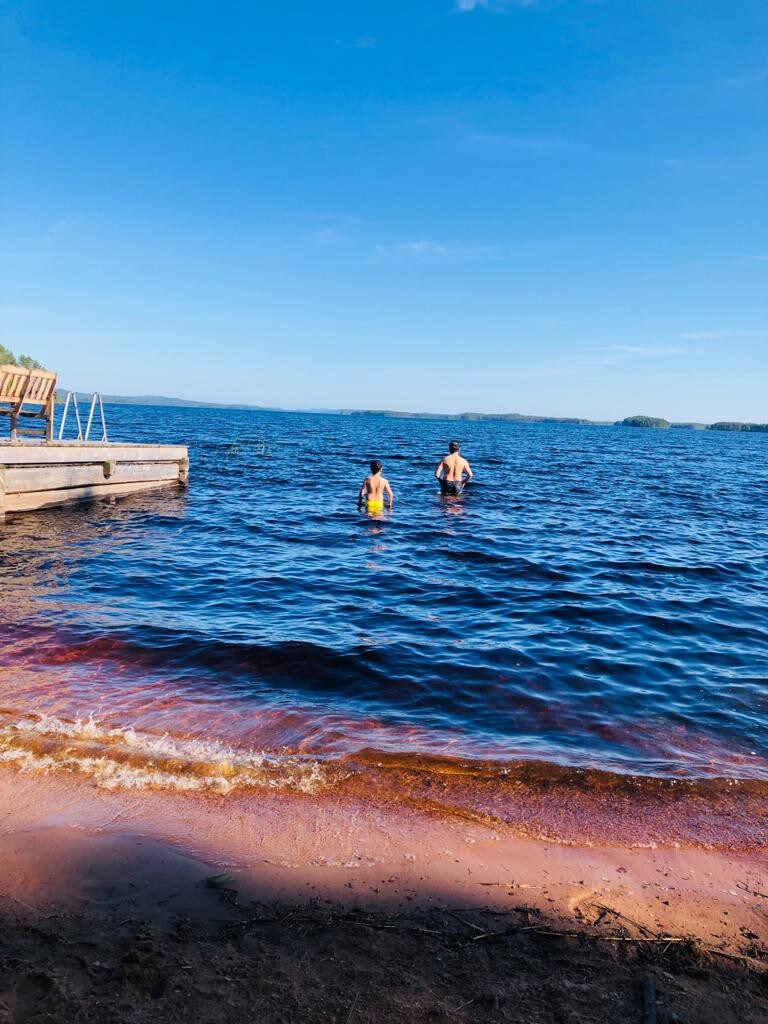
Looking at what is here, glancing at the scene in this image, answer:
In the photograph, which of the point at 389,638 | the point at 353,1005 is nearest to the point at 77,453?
the point at 389,638

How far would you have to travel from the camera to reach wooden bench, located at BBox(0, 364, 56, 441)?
12828 mm

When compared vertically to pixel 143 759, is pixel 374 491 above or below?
above

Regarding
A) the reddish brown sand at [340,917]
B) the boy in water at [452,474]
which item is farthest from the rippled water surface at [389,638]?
the boy in water at [452,474]

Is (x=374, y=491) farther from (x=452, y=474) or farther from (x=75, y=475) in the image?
(x=75, y=475)

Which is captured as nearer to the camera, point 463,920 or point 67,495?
point 463,920

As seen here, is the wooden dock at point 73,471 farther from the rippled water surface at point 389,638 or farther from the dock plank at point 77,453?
the rippled water surface at point 389,638

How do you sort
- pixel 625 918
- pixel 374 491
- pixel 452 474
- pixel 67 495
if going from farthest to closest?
pixel 452 474 < pixel 374 491 < pixel 67 495 < pixel 625 918

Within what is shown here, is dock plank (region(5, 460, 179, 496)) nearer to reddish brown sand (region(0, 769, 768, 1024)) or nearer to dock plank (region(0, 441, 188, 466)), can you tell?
dock plank (region(0, 441, 188, 466))

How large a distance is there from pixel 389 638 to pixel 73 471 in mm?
10566

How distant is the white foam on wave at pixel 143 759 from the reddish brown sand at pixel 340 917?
0.63ft

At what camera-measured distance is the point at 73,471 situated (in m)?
15.2

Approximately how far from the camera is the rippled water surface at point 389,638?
551 cm

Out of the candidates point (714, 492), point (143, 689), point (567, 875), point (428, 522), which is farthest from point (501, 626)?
point (714, 492)

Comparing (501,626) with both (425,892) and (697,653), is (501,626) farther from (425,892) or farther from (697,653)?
(425,892)
